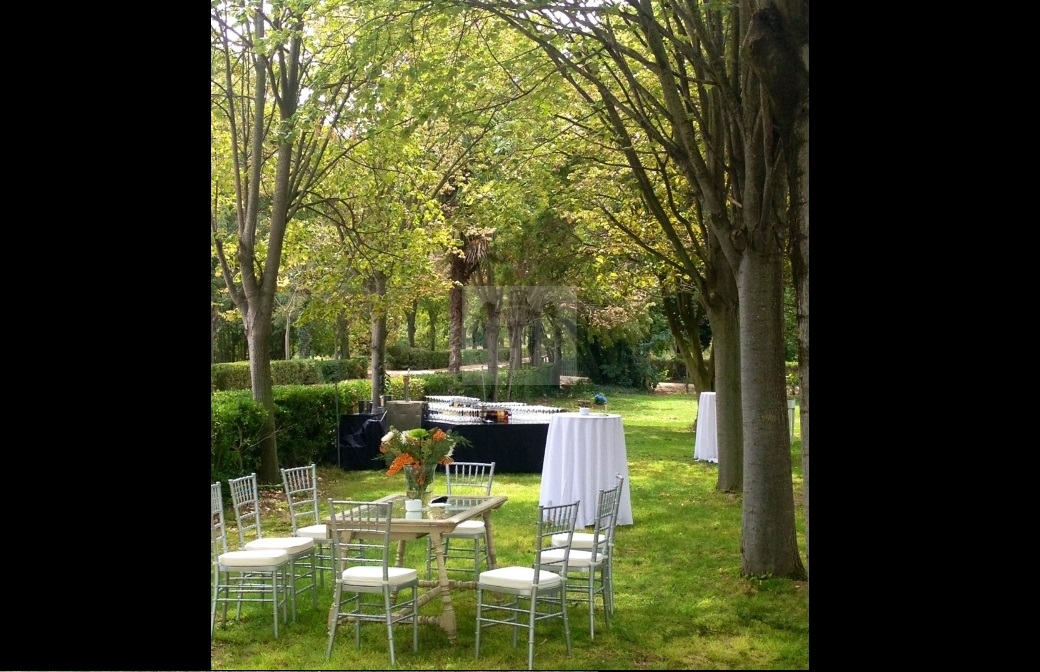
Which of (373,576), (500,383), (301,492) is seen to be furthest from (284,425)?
(500,383)

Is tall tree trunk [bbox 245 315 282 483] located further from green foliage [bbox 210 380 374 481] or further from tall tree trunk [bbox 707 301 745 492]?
tall tree trunk [bbox 707 301 745 492]

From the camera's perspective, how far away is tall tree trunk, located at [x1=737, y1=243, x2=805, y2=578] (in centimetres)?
698

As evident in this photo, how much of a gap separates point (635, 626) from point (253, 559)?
226cm

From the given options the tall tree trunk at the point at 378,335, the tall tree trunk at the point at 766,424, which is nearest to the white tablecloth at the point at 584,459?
the tall tree trunk at the point at 766,424

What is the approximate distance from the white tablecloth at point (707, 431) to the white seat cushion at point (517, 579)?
9068 mm

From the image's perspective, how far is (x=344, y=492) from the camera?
37.4ft

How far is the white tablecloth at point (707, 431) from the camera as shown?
14359mm

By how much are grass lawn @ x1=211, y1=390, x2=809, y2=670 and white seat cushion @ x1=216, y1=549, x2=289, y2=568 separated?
17.3 inches

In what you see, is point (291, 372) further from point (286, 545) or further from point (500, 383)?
point (286, 545)

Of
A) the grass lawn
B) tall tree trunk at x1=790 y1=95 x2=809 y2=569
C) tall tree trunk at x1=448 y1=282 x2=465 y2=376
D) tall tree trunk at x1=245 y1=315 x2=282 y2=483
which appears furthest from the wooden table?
tall tree trunk at x1=448 y1=282 x2=465 y2=376
